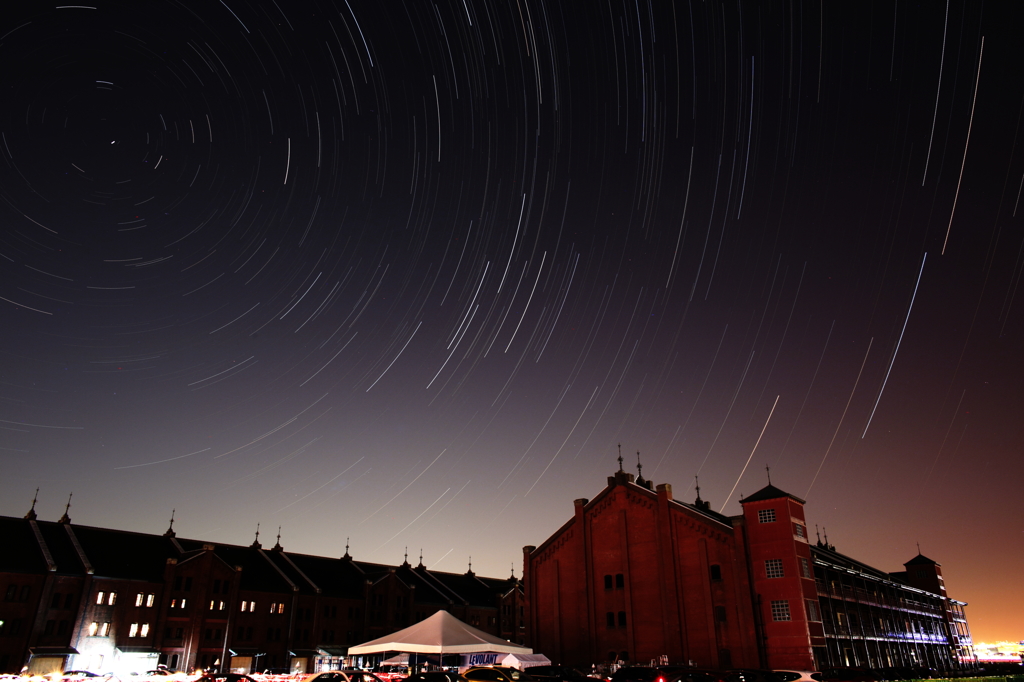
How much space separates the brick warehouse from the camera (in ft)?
153

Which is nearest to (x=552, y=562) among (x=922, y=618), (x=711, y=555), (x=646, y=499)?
(x=646, y=499)

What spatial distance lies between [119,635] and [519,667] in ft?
131

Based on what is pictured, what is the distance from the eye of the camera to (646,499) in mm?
56438

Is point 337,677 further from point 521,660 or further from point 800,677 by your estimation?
point 800,677

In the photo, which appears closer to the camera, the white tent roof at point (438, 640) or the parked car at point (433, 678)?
the parked car at point (433, 678)

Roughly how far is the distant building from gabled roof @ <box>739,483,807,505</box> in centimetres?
4806

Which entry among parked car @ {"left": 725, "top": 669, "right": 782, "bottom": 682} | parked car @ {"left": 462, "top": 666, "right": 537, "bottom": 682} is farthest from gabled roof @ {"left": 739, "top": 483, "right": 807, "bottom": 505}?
parked car @ {"left": 462, "top": 666, "right": 537, "bottom": 682}

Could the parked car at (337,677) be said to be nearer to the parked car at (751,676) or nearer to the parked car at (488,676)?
the parked car at (488,676)

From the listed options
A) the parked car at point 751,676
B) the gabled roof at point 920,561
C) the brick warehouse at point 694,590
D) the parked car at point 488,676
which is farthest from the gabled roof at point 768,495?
the gabled roof at point 920,561

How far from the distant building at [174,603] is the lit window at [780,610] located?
47391mm

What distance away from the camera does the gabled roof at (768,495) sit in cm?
4934

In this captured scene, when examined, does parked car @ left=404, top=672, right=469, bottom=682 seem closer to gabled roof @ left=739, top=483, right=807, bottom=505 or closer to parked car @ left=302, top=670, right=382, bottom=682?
parked car @ left=302, top=670, right=382, bottom=682

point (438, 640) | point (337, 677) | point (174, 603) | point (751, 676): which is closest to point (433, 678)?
point (438, 640)

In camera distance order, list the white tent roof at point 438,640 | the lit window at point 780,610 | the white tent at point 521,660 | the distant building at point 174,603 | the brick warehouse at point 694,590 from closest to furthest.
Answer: the white tent roof at point 438,640 < the white tent at point 521,660 < the lit window at point 780,610 < the brick warehouse at point 694,590 < the distant building at point 174,603
